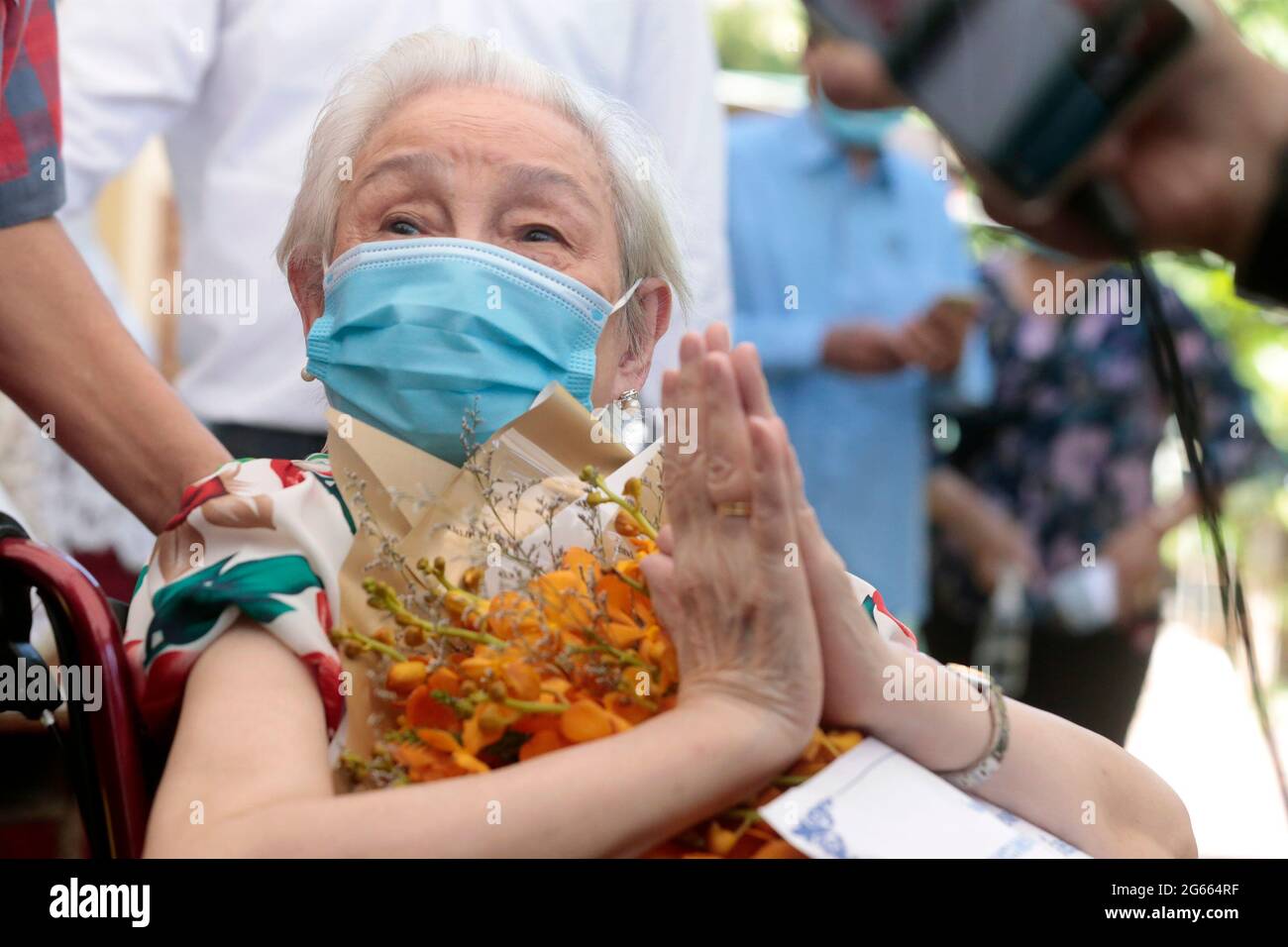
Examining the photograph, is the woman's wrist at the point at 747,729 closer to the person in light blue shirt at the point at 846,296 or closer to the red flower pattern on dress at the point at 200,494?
the red flower pattern on dress at the point at 200,494

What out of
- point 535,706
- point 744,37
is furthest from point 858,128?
point 744,37

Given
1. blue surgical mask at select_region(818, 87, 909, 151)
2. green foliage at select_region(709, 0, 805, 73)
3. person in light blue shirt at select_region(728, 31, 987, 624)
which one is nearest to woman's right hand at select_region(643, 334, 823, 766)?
person in light blue shirt at select_region(728, 31, 987, 624)

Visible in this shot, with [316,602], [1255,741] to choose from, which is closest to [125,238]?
[316,602]

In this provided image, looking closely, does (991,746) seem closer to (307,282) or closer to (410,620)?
(410,620)

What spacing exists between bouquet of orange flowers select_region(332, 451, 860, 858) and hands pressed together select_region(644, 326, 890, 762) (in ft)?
0.14

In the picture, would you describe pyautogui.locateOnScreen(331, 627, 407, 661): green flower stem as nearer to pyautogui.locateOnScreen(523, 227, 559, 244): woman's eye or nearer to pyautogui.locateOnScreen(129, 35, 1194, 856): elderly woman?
pyautogui.locateOnScreen(129, 35, 1194, 856): elderly woman

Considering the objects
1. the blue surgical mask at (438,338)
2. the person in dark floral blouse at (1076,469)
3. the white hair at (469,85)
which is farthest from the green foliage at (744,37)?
the blue surgical mask at (438,338)

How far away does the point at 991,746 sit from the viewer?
1479mm

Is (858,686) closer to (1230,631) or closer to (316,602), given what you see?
(1230,631)

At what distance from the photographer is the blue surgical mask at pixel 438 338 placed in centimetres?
167

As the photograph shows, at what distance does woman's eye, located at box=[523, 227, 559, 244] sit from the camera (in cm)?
175

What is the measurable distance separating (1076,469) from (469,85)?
109 inches

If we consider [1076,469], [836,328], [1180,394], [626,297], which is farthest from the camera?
[1076,469]

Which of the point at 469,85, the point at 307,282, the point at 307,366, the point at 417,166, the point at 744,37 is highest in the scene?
the point at 744,37
